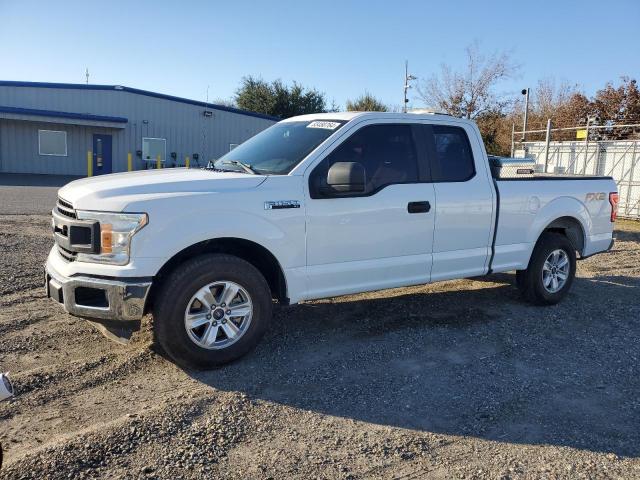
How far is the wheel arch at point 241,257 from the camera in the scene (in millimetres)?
4105

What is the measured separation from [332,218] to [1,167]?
26848mm

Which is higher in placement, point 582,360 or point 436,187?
point 436,187

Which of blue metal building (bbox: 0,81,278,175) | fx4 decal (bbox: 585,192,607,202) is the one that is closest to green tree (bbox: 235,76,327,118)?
blue metal building (bbox: 0,81,278,175)

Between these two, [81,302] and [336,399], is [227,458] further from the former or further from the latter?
[81,302]

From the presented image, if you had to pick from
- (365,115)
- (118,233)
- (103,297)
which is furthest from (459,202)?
(103,297)

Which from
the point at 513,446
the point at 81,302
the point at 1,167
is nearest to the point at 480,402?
the point at 513,446

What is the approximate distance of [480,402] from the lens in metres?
3.89

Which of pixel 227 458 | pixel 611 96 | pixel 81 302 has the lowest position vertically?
pixel 227 458

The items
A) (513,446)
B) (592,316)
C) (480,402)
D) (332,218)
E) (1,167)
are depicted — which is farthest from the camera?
(1,167)

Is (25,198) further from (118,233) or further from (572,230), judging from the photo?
(572,230)

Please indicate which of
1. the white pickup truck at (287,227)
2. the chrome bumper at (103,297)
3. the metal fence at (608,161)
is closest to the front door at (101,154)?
the metal fence at (608,161)

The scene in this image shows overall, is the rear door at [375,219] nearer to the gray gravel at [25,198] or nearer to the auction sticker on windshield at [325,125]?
the auction sticker on windshield at [325,125]

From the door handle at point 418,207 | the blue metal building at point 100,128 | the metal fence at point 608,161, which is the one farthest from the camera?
the blue metal building at point 100,128

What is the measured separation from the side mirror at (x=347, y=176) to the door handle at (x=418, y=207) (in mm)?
712
